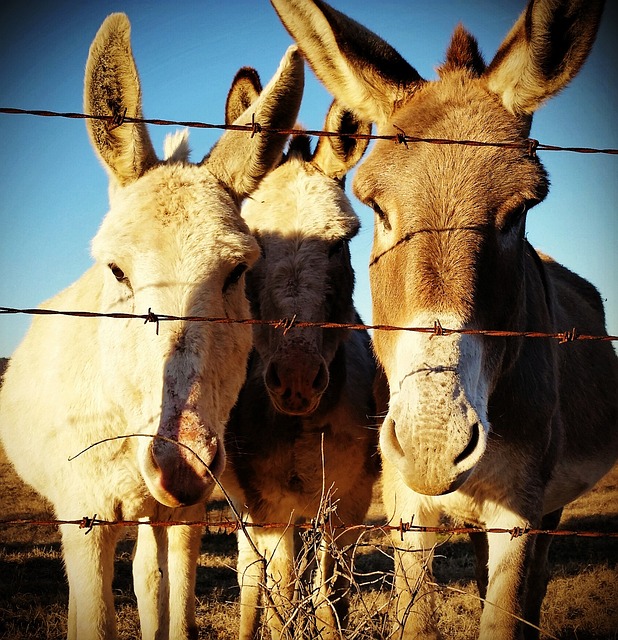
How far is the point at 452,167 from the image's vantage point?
2.89 metres

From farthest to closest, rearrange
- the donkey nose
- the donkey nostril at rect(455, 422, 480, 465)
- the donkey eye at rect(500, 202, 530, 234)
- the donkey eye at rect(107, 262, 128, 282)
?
1. the donkey nose
2. the donkey eye at rect(107, 262, 128, 282)
3. the donkey eye at rect(500, 202, 530, 234)
4. the donkey nostril at rect(455, 422, 480, 465)

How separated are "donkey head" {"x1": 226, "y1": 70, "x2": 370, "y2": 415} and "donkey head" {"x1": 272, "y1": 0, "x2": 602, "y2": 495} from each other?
1.78ft

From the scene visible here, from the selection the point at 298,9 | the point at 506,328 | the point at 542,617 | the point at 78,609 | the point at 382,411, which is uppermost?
the point at 298,9

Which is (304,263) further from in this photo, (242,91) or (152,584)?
(152,584)

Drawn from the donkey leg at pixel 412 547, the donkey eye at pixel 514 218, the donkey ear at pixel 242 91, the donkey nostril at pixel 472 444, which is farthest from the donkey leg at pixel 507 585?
the donkey ear at pixel 242 91

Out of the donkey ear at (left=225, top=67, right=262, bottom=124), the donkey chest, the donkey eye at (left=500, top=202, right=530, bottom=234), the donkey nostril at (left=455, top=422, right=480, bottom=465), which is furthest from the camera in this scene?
the donkey ear at (left=225, top=67, right=262, bottom=124)

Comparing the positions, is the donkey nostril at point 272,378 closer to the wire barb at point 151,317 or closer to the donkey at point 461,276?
the donkey at point 461,276

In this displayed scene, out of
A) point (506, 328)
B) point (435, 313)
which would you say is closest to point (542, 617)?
point (506, 328)

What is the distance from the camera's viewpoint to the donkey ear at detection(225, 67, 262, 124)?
207 inches

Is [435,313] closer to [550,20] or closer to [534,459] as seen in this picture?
[534,459]

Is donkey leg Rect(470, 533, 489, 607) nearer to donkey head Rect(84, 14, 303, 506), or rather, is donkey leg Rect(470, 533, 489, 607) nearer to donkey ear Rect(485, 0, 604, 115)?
donkey head Rect(84, 14, 303, 506)

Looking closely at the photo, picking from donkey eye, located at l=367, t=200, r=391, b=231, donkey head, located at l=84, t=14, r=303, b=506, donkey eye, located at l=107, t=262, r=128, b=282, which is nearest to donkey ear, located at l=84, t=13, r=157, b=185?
donkey head, located at l=84, t=14, r=303, b=506

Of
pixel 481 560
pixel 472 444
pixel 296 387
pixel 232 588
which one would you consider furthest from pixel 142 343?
pixel 232 588

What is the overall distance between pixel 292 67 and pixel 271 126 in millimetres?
305
